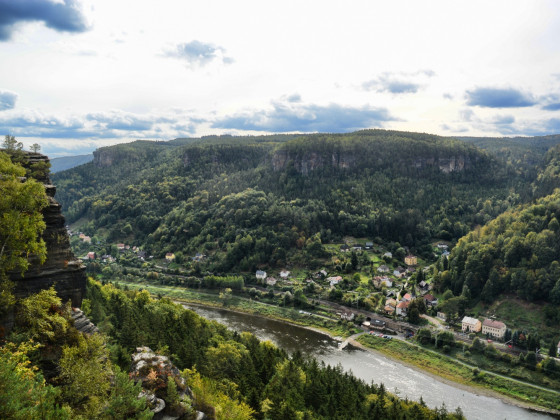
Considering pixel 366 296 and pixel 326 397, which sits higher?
pixel 326 397

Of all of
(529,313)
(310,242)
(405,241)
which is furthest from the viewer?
(405,241)

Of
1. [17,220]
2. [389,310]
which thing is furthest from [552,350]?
[17,220]

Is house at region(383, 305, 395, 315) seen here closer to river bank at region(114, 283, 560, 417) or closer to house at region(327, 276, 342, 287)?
river bank at region(114, 283, 560, 417)

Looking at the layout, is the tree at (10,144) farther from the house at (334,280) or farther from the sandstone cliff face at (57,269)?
the house at (334,280)

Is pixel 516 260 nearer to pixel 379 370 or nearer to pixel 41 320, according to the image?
pixel 379 370

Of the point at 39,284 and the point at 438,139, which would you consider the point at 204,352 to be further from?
the point at 438,139

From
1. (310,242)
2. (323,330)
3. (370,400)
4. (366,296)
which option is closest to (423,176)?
(310,242)
